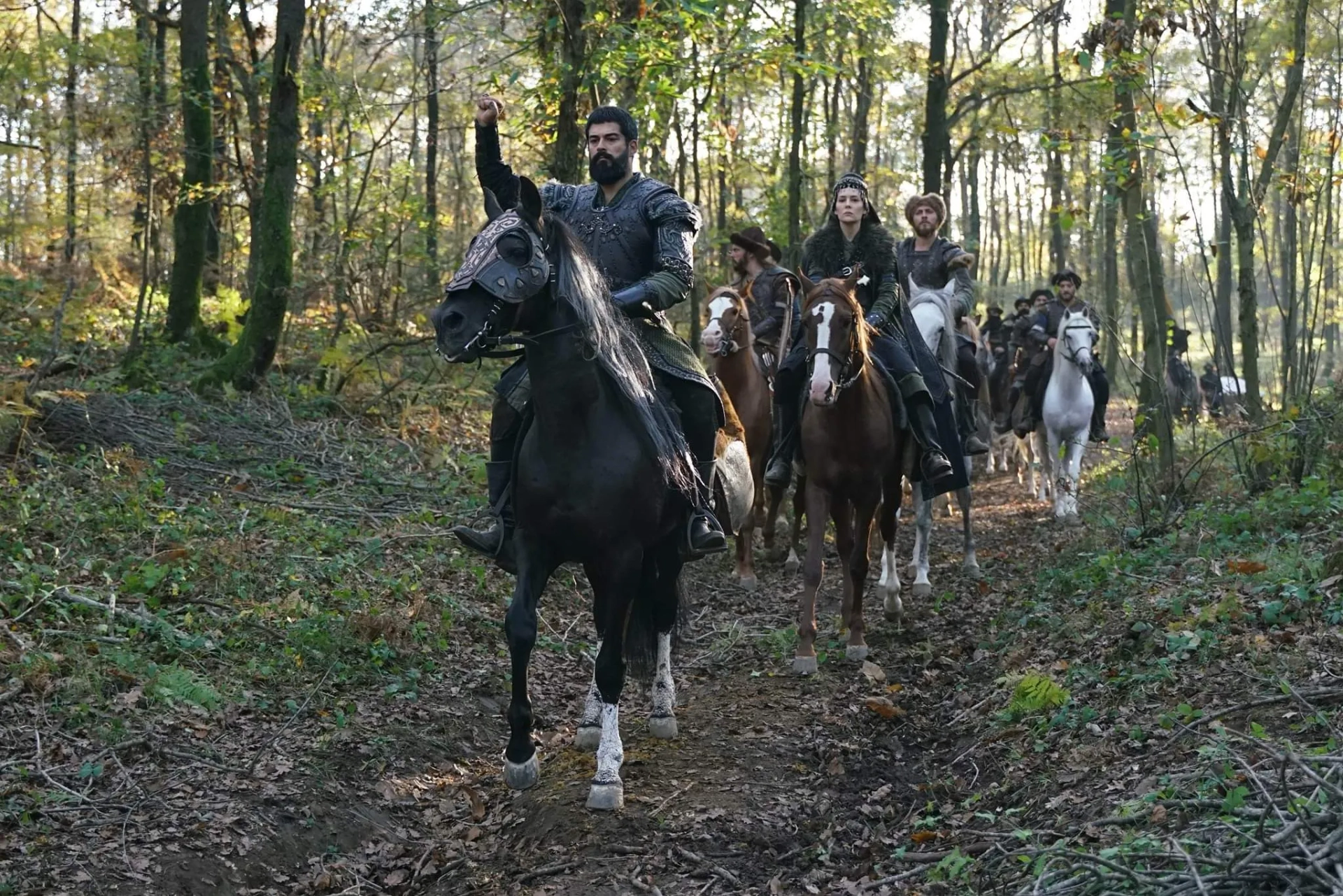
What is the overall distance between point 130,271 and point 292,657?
15244 mm

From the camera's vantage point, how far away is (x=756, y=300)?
13.2 meters

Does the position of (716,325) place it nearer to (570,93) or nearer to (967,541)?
(570,93)

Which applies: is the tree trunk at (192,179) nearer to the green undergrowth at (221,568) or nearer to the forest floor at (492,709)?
the green undergrowth at (221,568)

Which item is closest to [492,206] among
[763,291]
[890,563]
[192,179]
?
[890,563]

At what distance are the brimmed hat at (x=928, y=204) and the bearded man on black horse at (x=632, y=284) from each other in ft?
18.3

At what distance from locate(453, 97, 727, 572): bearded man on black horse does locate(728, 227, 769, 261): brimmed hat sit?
6499 millimetres

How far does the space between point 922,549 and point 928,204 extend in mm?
3451

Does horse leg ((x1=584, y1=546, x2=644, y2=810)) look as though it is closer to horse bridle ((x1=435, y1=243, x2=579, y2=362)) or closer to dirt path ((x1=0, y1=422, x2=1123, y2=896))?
dirt path ((x1=0, y1=422, x2=1123, y2=896))

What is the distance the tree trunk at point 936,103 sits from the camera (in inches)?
850

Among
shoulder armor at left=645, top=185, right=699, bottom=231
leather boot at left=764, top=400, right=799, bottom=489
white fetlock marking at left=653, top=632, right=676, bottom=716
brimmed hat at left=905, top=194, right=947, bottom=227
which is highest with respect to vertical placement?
brimmed hat at left=905, top=194, right=947, bottom=227

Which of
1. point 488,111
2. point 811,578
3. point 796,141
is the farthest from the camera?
point 796,141

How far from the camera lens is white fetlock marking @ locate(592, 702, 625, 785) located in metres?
5.74

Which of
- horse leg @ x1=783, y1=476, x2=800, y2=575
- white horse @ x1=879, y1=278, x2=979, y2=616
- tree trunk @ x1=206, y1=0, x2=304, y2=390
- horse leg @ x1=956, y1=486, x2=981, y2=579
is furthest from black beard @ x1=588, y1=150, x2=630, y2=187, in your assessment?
tree trunk @ x1=206, y1=0, x2=304, y2=390

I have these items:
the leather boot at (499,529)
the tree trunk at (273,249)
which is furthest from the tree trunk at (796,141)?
the leather boot at (499,529)
